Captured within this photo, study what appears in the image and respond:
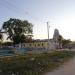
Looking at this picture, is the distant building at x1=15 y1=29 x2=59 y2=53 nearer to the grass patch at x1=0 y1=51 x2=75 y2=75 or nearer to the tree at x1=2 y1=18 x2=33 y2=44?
the tree at x1=2 y1=18 x2=33 y2=44

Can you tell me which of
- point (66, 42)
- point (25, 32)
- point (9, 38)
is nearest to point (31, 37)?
point (25, 32)

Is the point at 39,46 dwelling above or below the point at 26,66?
above

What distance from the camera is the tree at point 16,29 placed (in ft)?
238

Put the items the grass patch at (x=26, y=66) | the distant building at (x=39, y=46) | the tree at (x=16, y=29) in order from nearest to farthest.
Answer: the grass patch at (x=26, y=66) < the distant building at (x=39, y=46) < the tree at (x=16, y=29)

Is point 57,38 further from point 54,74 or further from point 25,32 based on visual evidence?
point 54,74

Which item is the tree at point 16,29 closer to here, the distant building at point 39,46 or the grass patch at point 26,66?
the distant building at point 39,46

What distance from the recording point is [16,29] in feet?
242

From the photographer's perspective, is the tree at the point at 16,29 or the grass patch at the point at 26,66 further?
the tree at the point at 16,29

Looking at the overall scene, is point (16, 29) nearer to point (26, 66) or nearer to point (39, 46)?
point (39, 46)

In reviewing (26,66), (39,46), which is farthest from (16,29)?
(26,66)

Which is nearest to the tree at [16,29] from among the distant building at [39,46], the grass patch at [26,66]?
the distant building at [39,46]

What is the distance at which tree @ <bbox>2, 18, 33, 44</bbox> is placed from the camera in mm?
72438

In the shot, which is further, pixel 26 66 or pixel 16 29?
pixel 16 29

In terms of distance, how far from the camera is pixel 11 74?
15.1 m
